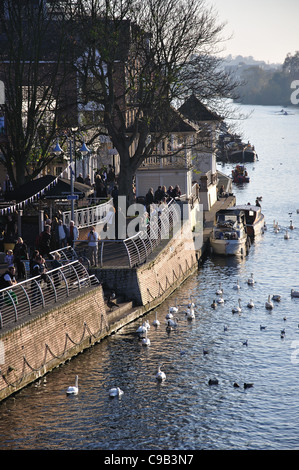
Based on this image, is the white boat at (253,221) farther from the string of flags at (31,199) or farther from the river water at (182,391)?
the string of flags at (31,199)

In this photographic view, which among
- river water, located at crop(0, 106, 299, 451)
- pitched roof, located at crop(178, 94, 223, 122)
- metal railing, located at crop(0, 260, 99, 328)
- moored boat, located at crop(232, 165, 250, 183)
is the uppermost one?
pitched roof, located at crop(178, 94, 223, 122)

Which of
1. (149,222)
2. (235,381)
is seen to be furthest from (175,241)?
(235,381)

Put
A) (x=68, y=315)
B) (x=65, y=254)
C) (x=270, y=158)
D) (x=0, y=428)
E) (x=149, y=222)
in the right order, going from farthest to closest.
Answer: (x=270, y=158) < (x=149, y=222) < (x=65, y=254) < (x=68, y=315) < (x=0, y=428)

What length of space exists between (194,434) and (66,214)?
18.0 meters

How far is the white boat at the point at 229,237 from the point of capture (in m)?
52.2

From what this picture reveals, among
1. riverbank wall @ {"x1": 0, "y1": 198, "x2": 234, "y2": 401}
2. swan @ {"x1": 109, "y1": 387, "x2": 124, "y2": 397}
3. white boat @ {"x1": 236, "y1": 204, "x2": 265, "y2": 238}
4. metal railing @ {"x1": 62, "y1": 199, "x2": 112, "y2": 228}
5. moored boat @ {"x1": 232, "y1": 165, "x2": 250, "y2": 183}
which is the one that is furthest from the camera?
moored boat @ {"x1": 232, "y1": 165, "x2": 250, "y2": 183}

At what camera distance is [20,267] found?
3188 centimetres

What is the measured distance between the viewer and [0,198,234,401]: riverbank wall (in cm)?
2653

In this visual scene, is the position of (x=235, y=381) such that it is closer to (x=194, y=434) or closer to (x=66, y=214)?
(x=194, y=434)

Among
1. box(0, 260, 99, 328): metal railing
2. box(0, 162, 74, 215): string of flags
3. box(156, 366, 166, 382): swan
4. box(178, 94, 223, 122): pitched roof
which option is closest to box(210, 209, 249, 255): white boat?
box(178, 94, 223, 122): pitched roof

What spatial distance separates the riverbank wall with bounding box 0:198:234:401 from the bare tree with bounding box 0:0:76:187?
29.7 ft

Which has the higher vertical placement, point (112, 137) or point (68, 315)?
point (112, 137)

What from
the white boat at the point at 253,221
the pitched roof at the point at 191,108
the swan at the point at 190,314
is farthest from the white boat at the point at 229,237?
the swan at the point at 190,314

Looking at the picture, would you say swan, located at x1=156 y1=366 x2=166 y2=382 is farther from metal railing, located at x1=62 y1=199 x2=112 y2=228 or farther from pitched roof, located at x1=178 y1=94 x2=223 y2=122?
pitched roof, located at x1=178 y1=94 x2=223 y2=122
